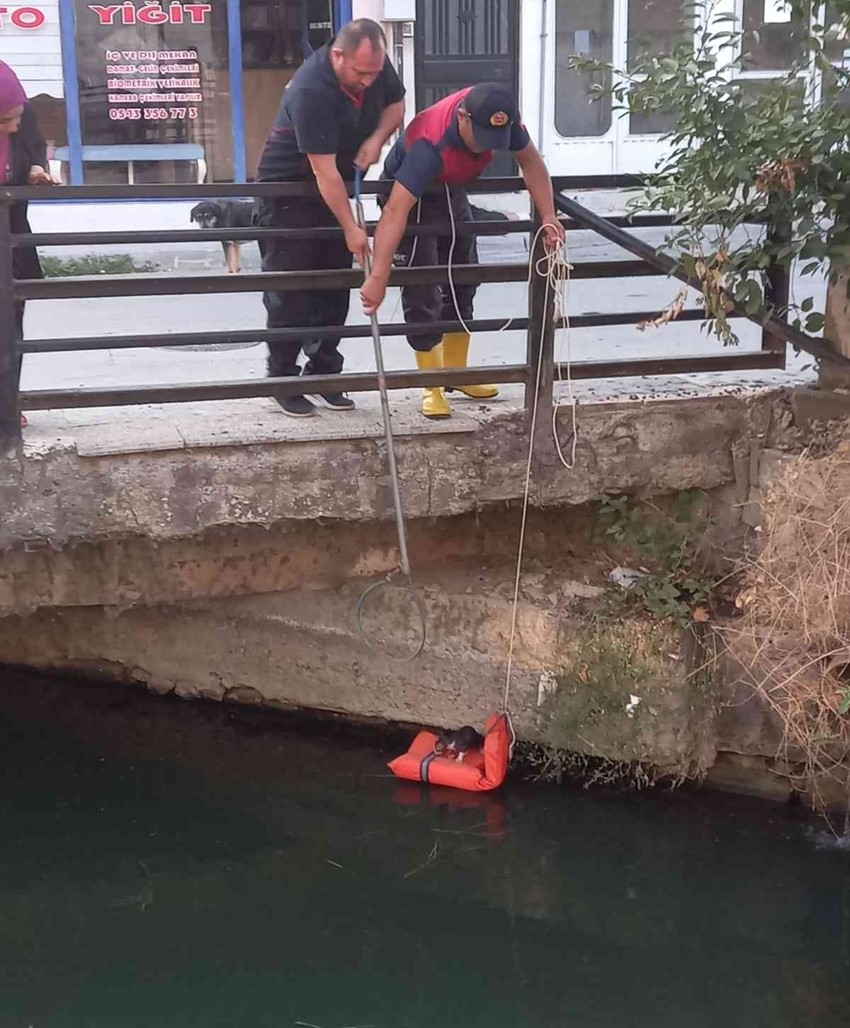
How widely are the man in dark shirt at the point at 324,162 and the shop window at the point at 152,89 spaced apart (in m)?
7.31

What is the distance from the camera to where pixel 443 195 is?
16.7 ft

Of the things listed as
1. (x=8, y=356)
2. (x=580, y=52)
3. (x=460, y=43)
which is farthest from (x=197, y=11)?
(x=8, y=356)

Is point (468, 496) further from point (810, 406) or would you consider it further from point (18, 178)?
point (18, 178)

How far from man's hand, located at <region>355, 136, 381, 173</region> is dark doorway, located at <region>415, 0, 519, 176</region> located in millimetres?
8141

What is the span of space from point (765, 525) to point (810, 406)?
0.70m

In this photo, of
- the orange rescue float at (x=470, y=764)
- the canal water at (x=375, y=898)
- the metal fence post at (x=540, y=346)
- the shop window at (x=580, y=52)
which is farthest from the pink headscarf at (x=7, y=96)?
the shop window at (x=580, y=52)

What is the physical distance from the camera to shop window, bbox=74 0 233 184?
1173 cm

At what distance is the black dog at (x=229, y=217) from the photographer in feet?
29.8

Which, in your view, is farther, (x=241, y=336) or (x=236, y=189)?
(x=241, y=336)

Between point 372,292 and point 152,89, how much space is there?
8.25 m

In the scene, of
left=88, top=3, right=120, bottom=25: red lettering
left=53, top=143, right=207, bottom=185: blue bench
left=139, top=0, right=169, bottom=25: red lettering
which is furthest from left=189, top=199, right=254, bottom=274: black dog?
left=88, top=3, right=120, bottom=25: red lettering

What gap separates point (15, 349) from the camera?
15.2 feet

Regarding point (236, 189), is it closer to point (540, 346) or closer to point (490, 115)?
point (490, 115)

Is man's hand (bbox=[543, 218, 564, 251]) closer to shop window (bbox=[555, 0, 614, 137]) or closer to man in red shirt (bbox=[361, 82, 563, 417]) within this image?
man in red shirt (bbox=[361, 82, 563, 417])
